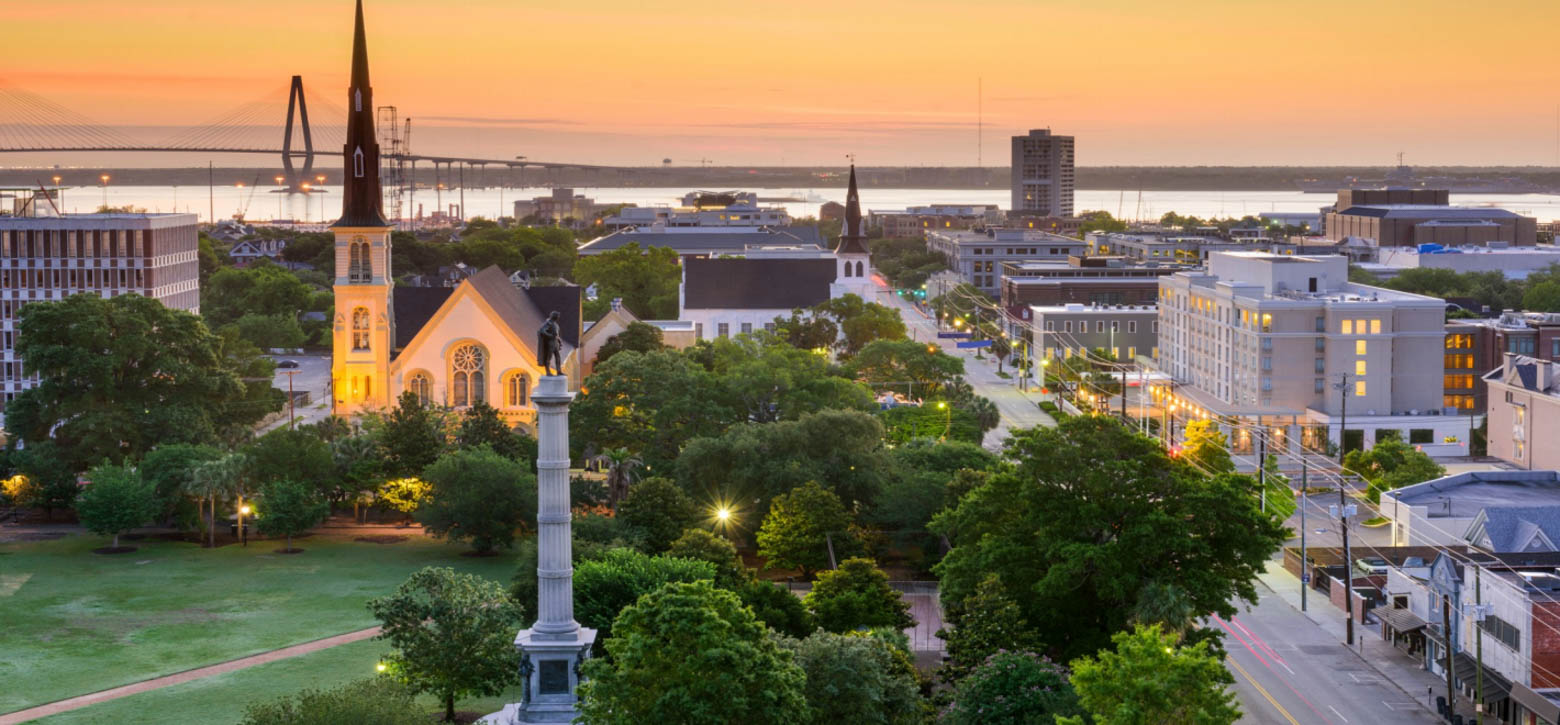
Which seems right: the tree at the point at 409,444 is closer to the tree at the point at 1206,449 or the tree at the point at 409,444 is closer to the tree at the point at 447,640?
the tree at the point at 447,640

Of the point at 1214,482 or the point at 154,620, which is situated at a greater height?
the point at 1214,482

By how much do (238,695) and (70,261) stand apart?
219 ft

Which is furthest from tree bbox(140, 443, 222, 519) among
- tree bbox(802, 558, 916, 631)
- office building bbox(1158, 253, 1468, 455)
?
office building bbox(1158, 253, 1468, 455)

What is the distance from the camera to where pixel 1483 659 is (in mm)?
46375

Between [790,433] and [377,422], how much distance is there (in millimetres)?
18187

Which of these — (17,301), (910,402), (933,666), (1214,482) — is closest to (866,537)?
(933,666)

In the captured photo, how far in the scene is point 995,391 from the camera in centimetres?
11188

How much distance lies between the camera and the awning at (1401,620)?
49531mm

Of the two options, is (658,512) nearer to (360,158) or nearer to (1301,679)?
(1301,679)

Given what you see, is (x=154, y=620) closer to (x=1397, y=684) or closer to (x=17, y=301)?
(x=1397, y=684)

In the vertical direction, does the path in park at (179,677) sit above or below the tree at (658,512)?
below

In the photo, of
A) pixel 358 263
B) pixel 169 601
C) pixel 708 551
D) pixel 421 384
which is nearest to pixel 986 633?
pixel 708 551

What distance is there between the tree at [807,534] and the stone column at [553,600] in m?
17.5

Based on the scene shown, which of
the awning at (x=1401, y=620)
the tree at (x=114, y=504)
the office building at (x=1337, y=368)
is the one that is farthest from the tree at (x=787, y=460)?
the office building at (x=1337, y=368)
